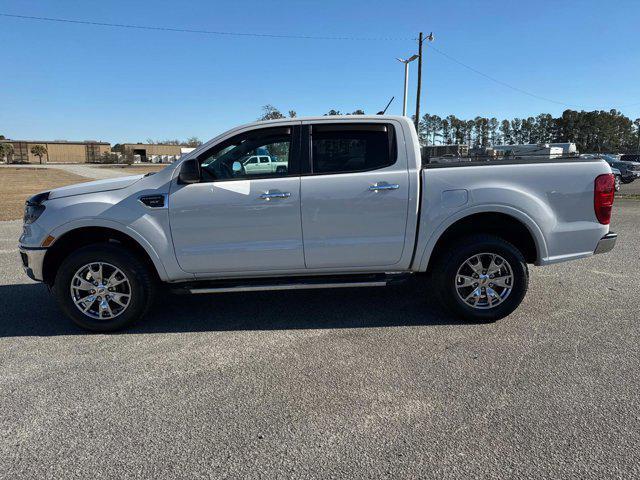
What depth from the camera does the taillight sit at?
13.5 feet

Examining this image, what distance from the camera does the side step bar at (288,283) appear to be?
4145mm

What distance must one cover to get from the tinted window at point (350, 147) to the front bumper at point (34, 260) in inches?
103

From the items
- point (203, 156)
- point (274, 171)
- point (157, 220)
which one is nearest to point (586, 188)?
point (274, 171)

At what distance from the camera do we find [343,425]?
2.73m

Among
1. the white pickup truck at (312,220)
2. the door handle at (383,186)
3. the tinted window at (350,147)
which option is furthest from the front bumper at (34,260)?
the door handle at (383,186)

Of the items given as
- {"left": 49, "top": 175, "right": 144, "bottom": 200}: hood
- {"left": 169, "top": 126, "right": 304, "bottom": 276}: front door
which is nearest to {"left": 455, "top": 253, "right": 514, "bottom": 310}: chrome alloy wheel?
{"left": 169, "top": 126, "right": 304, "bottom": 276}: front door

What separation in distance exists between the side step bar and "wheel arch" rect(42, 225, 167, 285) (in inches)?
13.5

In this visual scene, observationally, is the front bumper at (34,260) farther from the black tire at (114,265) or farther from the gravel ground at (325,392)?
the gravel ground at (325,392)

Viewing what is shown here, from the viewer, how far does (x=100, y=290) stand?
415cm

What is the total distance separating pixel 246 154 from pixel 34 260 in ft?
7.06

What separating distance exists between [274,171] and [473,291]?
2.17 metres

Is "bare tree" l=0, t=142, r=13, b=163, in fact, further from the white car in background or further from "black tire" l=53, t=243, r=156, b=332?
the white car in background

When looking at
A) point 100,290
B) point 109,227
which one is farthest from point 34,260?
point 109,227

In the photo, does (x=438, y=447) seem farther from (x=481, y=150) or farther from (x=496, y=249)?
(x=481, y=150)
